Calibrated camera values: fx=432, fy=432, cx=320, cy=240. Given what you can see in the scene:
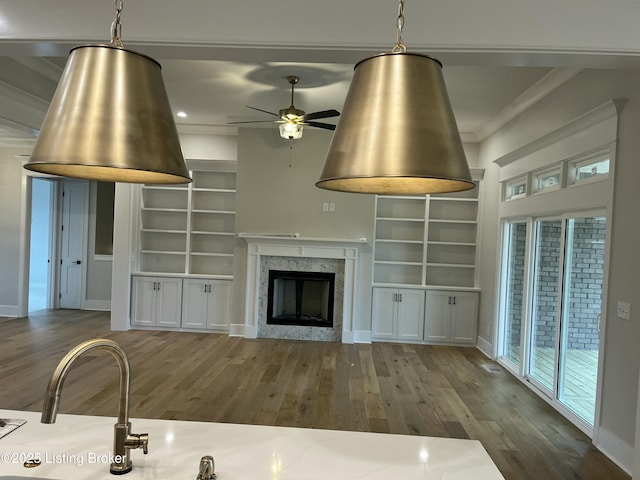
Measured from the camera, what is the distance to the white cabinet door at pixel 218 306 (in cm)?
656

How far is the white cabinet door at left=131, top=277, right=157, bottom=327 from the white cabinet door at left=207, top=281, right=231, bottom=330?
2.82 feet

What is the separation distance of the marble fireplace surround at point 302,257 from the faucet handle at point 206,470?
5.01 meters

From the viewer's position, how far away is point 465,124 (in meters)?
6.05

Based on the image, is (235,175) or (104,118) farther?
(235,175)

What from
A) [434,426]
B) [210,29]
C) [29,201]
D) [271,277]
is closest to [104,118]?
[210,29]

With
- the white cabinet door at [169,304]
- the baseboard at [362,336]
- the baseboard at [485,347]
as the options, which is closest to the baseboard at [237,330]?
the white cabinet door at [169,304]

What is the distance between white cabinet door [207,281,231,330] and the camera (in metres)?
6.56

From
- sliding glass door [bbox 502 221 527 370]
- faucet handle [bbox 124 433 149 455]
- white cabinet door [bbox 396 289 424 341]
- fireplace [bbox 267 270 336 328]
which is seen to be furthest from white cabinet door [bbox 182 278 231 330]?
faucet handle [bbox 124 433 149 455]

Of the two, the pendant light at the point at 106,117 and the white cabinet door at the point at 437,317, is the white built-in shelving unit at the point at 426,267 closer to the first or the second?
the white cabinet door at the point at 437,317

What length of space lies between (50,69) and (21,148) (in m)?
3.35

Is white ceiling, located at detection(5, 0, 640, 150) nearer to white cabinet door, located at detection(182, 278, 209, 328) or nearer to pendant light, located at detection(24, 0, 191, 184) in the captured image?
pendant light, located at detection(24, 0, 191, 184)

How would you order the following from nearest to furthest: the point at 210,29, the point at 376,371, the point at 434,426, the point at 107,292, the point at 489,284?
the point at 210,29 → the point at 434,426 → the point at 376,371 → the point at 489,284 → the point at 107,292

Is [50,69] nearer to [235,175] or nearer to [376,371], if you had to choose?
[235,175]

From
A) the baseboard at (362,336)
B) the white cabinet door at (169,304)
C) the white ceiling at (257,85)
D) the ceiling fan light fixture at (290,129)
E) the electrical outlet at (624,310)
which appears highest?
the white ceiling at (257,85)
